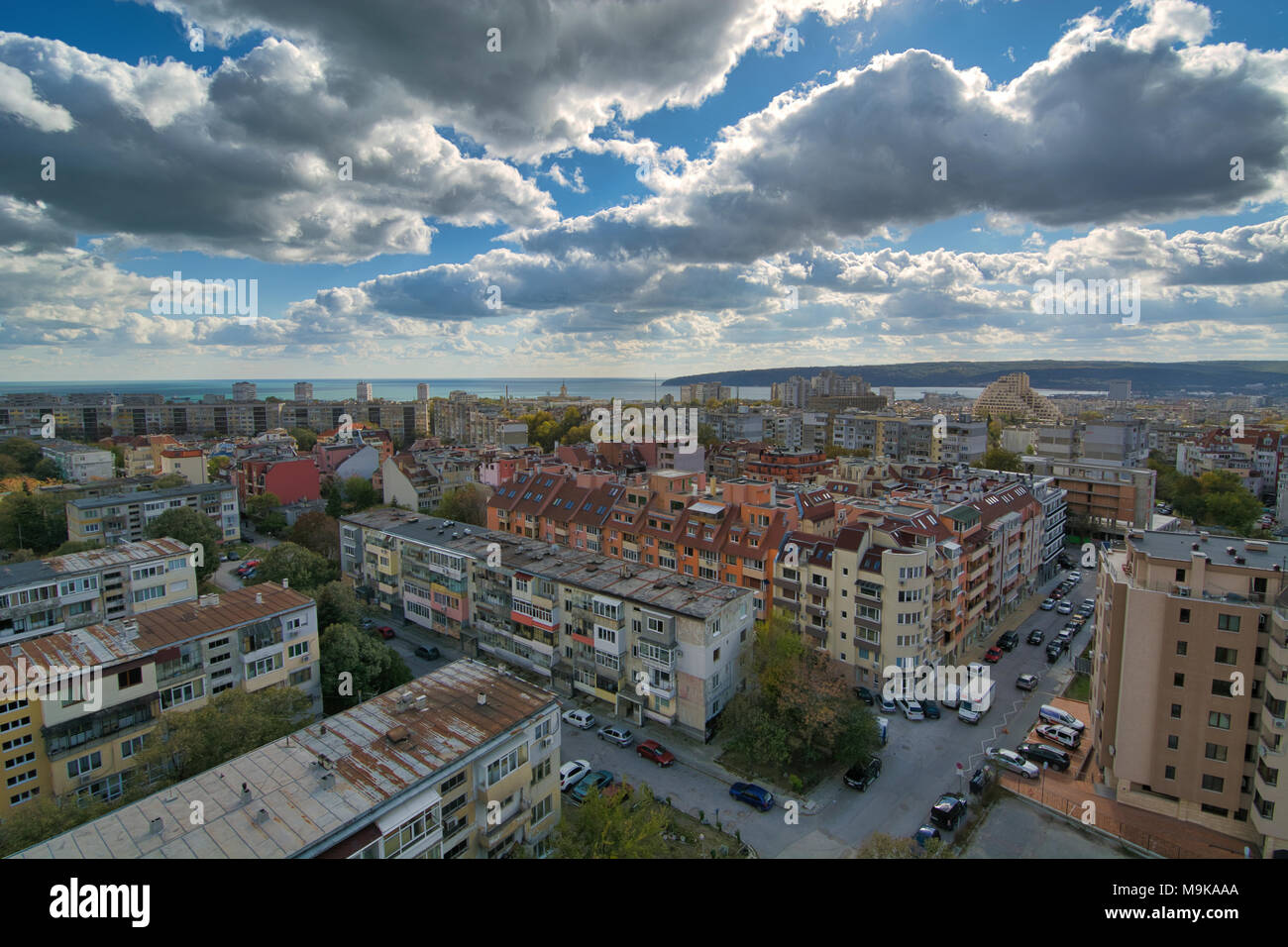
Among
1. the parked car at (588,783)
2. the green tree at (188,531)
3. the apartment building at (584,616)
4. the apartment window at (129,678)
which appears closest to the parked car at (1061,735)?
the apartment building at (584,616)

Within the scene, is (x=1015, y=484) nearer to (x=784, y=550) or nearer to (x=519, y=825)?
(x=784, y=550)

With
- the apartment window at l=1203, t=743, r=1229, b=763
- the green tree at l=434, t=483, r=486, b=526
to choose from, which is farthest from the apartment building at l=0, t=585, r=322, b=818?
the apartment window at l=1203, t=743, r=1229, b=763

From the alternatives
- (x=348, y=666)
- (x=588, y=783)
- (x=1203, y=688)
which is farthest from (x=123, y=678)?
(x=1203, y=688)

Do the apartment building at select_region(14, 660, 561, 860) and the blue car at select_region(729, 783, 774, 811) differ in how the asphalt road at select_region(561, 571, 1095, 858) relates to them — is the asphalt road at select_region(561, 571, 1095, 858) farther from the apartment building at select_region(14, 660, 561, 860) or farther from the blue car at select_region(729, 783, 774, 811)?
the apartment building at select_region(14, 660, 561, 860)

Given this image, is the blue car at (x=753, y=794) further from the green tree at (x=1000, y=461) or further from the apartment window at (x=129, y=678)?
the green tree at (x=1000, y=461)

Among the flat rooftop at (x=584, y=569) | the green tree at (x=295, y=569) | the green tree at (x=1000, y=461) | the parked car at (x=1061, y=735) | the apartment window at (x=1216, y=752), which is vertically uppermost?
the green tree at (x=1000, y=461)
